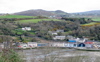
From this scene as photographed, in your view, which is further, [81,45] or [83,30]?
[83,30]

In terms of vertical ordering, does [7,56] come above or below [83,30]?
above

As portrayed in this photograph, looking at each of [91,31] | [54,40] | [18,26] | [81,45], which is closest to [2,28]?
[18,26]

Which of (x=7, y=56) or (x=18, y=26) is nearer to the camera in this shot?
(x=7, y=56)

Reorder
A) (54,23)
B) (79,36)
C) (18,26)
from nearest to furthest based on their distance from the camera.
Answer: (79,36)
(18,26)
(54,23)

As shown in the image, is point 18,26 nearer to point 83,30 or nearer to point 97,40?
point 83,30

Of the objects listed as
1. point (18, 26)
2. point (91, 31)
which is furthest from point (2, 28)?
point (91, 31)

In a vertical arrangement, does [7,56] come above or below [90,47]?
above

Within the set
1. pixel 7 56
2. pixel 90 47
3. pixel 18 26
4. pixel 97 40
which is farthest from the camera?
pixel 18 26

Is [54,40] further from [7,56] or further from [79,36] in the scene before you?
[7,56]

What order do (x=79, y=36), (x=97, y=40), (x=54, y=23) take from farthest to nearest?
1. (x=54, y=23)
2. (x=79, y=36)
3. (x=97, y=40)

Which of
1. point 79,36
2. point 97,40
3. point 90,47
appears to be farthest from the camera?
point 79,36
